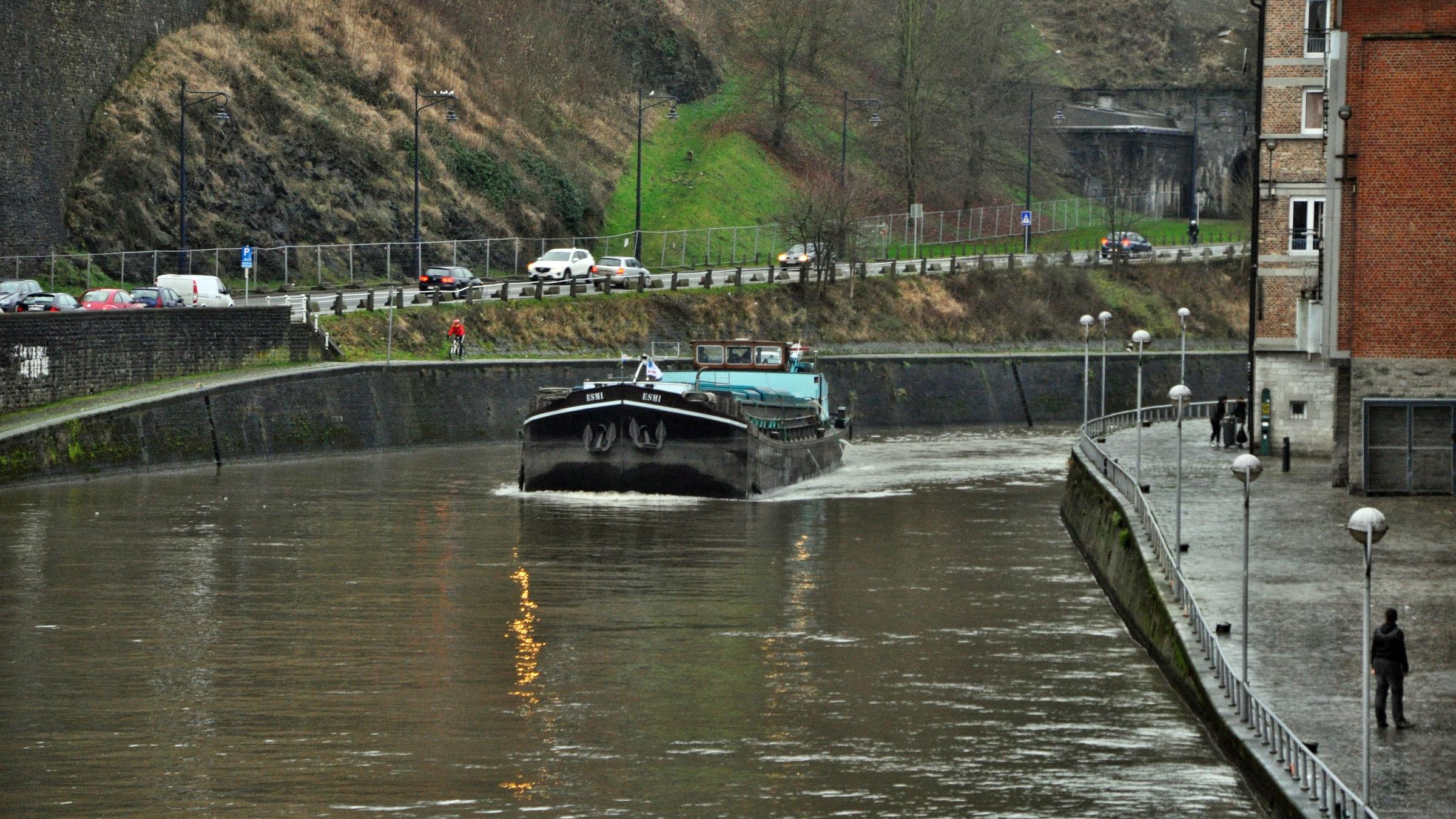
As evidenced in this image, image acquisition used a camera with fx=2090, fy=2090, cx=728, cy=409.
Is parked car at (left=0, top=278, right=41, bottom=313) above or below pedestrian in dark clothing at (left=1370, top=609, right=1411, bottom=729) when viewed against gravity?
above

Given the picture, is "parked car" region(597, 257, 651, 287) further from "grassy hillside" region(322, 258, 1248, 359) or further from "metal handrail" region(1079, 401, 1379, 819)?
"metal handrail" region(1079, 401, 1379, 819)

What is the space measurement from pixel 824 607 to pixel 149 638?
11590mm

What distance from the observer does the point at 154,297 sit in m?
66.9

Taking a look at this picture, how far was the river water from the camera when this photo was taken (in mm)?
23734

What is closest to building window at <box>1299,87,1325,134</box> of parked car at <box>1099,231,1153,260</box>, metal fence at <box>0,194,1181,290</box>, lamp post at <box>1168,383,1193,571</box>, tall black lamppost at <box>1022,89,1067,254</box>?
lamp post at <box>1168,383,1193,571</box>

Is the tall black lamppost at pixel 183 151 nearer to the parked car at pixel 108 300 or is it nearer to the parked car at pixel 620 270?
the parked car at pixel 108 300

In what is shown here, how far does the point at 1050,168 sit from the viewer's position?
459ft

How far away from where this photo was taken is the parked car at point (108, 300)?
63.5 meters

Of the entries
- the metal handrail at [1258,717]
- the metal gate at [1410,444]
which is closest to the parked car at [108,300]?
the metal handrail at [1258,717]

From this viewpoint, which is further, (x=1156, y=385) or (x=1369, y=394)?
(x=1156, y=385)

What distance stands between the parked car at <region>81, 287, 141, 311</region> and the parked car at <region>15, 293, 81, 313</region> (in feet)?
1.53

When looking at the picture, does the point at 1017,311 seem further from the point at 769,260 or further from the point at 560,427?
the point at 560,427

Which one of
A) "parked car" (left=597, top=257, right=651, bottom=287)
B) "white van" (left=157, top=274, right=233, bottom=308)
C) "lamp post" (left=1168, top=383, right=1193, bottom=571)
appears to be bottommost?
"lamp post" (left=1168, top=383, right=1193, bottom=571)

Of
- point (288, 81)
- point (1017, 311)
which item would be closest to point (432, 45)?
point (288, 81)
